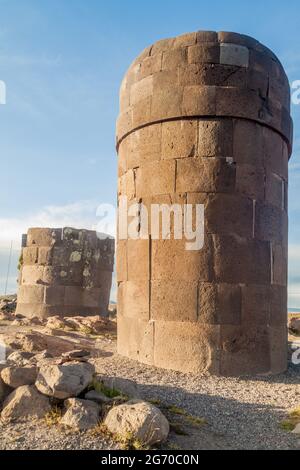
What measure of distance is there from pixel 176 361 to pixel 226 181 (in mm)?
2837

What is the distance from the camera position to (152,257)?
7.20m

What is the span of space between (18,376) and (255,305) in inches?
153

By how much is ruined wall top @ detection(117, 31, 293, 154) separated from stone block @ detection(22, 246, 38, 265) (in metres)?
9.82

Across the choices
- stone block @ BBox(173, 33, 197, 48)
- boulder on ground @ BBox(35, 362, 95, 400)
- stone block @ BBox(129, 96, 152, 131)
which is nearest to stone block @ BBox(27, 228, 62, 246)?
stone block @ BBox(129, 96, 152, 131)

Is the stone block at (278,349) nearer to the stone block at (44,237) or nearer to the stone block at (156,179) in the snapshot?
the stone block at (156,179)

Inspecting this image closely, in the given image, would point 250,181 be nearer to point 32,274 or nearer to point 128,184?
point 128,184

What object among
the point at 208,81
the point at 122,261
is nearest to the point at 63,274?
the point at 122,261

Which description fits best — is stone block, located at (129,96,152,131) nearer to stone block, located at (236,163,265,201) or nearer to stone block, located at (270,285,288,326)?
stone block, located at (236,163,265,201)

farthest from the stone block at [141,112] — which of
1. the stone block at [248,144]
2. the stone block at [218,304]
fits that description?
the stone block at [218,304]

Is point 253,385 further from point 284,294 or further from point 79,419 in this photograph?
point 79,419

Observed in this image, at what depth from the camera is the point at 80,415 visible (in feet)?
13.2

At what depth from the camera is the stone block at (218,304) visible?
680 centimetres

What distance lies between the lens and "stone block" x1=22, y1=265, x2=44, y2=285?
16125 mm

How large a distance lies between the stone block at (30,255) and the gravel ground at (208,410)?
30.8ft
